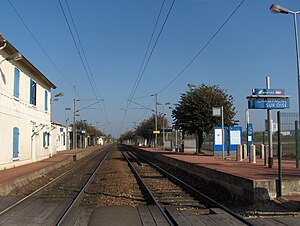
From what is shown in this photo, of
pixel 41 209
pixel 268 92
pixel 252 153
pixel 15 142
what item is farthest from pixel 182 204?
pixel 15 142

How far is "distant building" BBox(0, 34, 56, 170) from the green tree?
1297 cm

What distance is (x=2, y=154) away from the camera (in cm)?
2191

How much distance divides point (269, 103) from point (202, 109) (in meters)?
17.8

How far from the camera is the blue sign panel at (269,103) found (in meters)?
19.1

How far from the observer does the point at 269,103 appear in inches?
757

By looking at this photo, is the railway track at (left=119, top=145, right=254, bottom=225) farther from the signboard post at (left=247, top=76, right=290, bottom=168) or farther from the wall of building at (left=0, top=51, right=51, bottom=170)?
the wall of building at (left=0, top=51, right=51, bottom=170)

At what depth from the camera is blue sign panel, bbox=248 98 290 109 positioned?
19062 mm

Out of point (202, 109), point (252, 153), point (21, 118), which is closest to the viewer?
point (252, 153)

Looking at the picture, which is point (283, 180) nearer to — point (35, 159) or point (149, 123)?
point (35, 159)

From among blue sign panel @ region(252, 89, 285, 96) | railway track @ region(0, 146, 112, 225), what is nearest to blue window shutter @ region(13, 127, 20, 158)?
railway track @ region(0, 146, 112, 225)

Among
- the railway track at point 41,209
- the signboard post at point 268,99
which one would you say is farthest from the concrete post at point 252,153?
the railway track at point 41,209

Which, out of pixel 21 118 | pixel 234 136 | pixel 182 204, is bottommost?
pixel 182 204

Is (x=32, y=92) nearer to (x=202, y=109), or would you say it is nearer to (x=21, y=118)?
(x=21, y=118)

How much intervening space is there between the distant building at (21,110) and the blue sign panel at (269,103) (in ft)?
41.5
